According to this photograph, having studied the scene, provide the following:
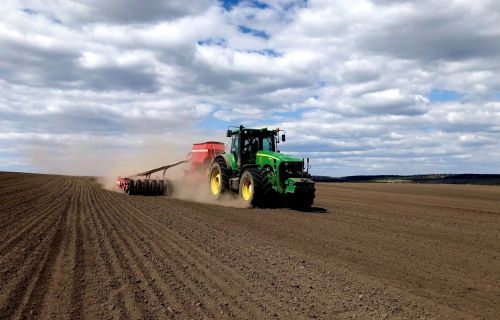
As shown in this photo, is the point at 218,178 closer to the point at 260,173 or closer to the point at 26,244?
the point at 260,173

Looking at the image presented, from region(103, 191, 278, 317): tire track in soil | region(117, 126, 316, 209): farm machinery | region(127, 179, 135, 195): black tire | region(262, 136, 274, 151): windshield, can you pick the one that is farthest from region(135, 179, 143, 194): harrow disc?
region(103, 191, 278, 317): tire track in soil

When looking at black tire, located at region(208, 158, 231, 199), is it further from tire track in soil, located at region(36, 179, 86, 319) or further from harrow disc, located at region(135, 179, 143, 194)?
tire track in soil, located at region(36, 179, 86, 319)

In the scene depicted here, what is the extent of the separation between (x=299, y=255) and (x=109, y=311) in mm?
3838

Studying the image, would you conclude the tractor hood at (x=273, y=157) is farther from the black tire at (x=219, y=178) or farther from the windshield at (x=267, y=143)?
the black tire at (x=219, y=178)

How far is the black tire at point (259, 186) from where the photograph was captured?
15.1m

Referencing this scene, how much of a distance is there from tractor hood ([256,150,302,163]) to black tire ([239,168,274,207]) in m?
0.60

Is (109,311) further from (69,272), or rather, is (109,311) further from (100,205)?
(100,205)

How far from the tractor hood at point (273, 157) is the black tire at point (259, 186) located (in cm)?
60

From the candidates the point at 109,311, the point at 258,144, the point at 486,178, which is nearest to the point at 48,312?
the point at 109,311

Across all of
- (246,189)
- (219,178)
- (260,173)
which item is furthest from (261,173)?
(219,178)

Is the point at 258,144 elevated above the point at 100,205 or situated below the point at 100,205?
above

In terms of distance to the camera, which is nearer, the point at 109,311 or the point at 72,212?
the point at 109,311

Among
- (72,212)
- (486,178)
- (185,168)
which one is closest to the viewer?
(72,212)

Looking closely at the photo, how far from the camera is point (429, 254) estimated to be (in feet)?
27.1
